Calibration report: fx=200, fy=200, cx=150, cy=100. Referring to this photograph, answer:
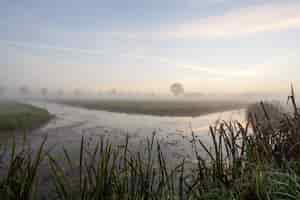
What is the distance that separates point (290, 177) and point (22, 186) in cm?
401

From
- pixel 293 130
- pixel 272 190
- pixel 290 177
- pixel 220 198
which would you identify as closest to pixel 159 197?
pixel 220 198

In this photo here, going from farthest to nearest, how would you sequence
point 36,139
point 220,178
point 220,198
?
1. point 36,139
2. point 220,178
3. point 220,198

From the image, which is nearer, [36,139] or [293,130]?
[293,130]

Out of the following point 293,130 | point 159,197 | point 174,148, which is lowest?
point 174,148

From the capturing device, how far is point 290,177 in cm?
309

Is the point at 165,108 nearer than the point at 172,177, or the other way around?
the point at 172,177

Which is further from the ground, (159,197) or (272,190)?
(272,190)

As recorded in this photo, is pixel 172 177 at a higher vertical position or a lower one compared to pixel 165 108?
lower

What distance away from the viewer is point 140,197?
3.26m

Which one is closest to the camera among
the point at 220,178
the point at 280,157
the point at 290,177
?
the point at 290,177

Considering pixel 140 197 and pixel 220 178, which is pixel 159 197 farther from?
pixel 220 178

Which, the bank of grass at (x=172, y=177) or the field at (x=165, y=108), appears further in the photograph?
the field at (x=165, y=108)

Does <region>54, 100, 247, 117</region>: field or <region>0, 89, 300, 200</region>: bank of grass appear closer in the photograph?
<region>0, 89, 300, 200</region>: bank of grass

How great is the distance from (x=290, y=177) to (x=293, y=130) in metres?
1.57
